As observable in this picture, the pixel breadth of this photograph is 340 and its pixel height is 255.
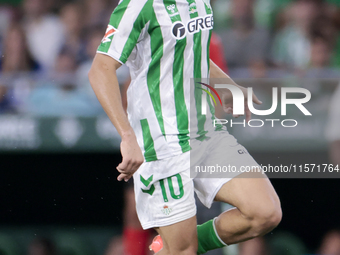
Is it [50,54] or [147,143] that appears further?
[50,54]

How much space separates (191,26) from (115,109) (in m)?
0.56

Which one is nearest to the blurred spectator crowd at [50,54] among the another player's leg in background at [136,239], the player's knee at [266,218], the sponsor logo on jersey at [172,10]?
the another player's leg in background at [136,239]

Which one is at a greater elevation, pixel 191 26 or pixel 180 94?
pixel 191 26

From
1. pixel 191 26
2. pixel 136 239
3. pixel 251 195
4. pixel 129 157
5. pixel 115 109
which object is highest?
pixel 191 26

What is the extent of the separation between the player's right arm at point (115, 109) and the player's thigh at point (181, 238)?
348 millimetres

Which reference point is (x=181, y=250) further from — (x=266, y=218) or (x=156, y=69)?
(x=156, y=69)

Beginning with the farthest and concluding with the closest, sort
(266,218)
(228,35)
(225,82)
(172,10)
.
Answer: (228,35), (225,82), (172,10), (266,218)

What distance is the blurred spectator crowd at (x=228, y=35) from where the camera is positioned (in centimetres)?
482

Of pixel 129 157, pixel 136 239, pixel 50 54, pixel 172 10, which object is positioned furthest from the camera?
pixel 50 54

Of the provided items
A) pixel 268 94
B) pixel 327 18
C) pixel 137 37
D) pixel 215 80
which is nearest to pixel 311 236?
pixel 268 94

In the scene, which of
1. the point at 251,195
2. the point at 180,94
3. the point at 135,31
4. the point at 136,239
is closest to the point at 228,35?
the point at 136,239

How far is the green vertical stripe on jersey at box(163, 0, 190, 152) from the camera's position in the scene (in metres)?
2.29

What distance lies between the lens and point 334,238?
442 centimetres

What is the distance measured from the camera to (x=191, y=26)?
7.60ft
